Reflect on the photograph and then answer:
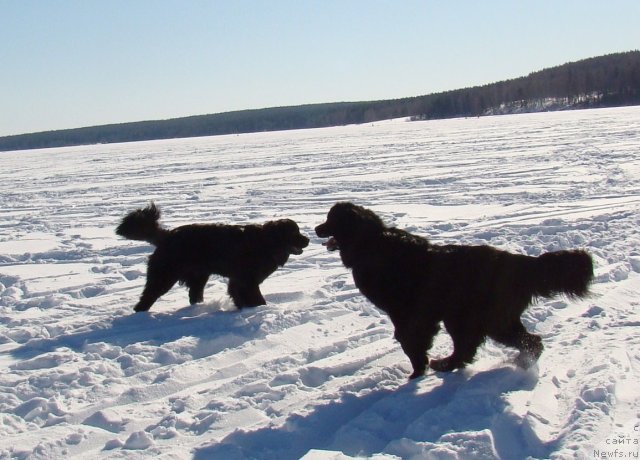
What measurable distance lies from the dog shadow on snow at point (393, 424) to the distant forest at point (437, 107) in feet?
283

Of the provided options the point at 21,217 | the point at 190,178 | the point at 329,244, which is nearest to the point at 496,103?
the point at 190,178

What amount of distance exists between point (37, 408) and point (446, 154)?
22.1m

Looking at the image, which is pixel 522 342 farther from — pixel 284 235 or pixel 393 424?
pixel 284 235

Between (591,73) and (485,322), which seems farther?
(591,73)

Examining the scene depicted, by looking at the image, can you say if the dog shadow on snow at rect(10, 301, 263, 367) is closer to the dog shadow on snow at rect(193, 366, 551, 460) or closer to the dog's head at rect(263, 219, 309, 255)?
the dog's head at rect(263, 219, 309, 255)

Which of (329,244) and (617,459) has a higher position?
(329,244)

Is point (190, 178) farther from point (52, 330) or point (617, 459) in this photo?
point (617, 459)

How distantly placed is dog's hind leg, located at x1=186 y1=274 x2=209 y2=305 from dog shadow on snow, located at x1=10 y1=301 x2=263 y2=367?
29cm

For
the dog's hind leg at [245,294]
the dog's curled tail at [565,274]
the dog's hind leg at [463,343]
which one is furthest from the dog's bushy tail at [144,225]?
the dog's curled tail at [565,274]

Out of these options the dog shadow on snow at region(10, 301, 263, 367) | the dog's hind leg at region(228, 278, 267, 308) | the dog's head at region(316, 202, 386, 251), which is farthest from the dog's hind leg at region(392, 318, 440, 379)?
the dog's hind leg at region(228, 278, 267, 308)

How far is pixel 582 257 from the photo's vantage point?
407cm

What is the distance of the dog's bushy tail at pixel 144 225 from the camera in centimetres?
700

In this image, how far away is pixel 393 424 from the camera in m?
3.72

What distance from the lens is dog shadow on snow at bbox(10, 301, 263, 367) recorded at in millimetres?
5465
